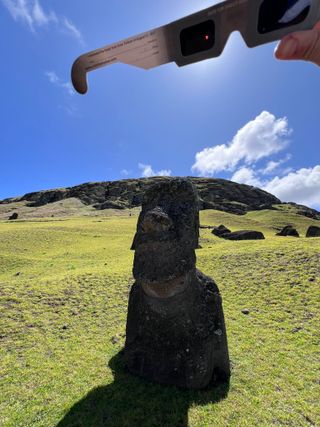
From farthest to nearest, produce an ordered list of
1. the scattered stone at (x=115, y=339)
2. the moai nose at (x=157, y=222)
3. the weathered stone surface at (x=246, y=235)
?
the weathered stone surface at (x=246, y=235) < the scattered stone at (x=115, y=339) < the moai nose at (x=157, y=222)

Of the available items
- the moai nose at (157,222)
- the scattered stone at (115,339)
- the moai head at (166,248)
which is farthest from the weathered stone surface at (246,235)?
the moai nose at (157,222)

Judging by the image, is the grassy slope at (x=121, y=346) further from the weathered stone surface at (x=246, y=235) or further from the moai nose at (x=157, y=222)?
the weathered stone surface at (x=246, y=235)

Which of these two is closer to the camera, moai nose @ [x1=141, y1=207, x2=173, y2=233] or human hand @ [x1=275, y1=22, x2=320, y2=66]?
human hand @ [x1=275, y1=22, x2=320, y2=66]

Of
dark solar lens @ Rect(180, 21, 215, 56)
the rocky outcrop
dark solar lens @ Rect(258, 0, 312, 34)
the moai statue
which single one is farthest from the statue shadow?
the rocky outcrop

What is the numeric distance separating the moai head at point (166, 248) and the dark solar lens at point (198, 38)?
4.21 metres

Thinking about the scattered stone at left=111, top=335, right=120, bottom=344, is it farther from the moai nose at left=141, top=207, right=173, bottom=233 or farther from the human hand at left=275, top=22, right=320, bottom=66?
the human hand at left=275, top=22, right=320, bottom=66

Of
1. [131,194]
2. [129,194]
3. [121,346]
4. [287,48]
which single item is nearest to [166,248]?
[121,346]

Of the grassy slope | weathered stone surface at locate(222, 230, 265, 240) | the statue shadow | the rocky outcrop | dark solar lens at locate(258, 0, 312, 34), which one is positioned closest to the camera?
dark solar lens at locate(258, 0, 312, 34)

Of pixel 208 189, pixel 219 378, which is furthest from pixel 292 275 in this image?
pixel 208 189

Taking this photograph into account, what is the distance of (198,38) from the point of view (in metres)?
1.97

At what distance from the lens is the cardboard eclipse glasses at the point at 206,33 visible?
5.53ft

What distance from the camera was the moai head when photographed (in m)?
5.80

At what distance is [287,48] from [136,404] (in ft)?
21.5

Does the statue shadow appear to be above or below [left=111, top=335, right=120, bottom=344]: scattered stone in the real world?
below
